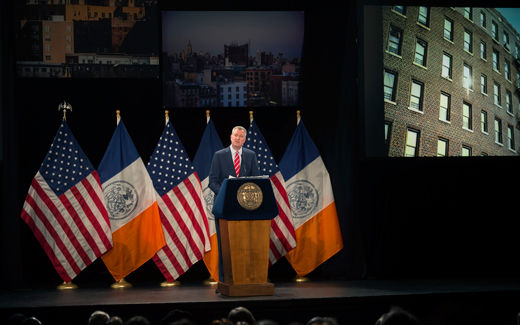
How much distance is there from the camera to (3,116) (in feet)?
23.4

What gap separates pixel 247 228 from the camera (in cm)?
581

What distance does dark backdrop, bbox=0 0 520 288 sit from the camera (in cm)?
745

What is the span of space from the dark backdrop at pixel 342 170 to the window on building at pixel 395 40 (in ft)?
1.25

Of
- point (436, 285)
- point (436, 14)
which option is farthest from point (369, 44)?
point (436, 285)

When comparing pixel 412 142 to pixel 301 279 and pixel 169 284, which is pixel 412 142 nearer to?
pixel 301 279

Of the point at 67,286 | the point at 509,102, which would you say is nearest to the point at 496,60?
the point at 509,102

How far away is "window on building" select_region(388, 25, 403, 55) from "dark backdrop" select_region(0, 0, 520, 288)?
0.38 meters

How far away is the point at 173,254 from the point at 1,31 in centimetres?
298

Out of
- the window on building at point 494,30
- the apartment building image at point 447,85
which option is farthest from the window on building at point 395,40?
the window on building at point 494,30

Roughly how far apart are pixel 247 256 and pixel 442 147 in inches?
102

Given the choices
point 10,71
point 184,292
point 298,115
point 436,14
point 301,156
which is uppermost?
point 436,14

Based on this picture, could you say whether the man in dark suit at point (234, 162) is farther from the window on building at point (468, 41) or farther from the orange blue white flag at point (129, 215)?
the window on building at point (468, 41)

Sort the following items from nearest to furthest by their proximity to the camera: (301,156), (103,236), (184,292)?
(184,292) < (103,236) < (301,156)

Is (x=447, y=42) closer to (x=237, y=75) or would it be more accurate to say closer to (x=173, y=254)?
(x=237, y=75)
